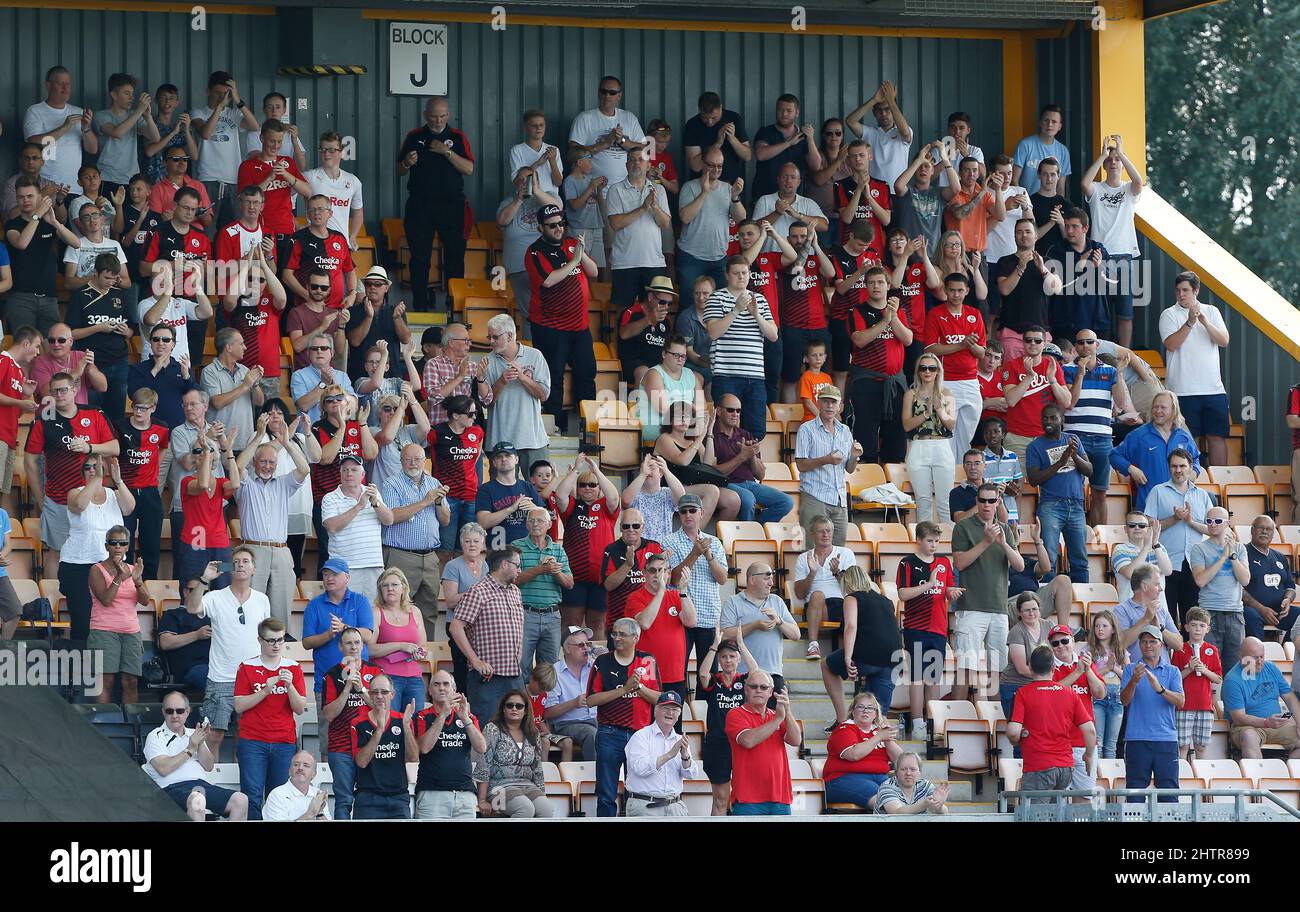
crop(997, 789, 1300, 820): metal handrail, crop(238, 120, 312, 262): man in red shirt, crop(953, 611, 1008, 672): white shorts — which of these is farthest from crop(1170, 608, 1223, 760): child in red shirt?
crop(238, 120, 312, 262): man in red shirt

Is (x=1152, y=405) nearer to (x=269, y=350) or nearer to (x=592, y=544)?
(x=592, y=544)

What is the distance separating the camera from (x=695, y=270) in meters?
18.4

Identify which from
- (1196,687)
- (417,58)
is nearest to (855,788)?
(1196,687)

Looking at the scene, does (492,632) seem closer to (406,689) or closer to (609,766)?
(406,689)

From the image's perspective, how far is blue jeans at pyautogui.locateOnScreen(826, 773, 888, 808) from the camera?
14.1 metres

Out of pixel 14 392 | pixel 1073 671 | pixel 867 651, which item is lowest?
pixel 1073 671

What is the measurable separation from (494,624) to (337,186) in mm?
5136

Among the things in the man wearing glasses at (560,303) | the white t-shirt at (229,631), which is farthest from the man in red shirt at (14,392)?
the man wearing glasses at (560,303)

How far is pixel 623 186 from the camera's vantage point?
1844cm

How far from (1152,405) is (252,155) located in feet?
24.3

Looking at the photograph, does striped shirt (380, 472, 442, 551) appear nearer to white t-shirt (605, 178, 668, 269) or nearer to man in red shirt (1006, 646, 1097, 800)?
white t-shirt (605, 178, 668, 269)

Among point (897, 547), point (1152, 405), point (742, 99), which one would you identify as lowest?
point (897, 547)

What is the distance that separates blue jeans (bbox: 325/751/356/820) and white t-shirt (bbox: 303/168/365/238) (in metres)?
5.80

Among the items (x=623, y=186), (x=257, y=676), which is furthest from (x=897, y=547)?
(x=257, y=676)
